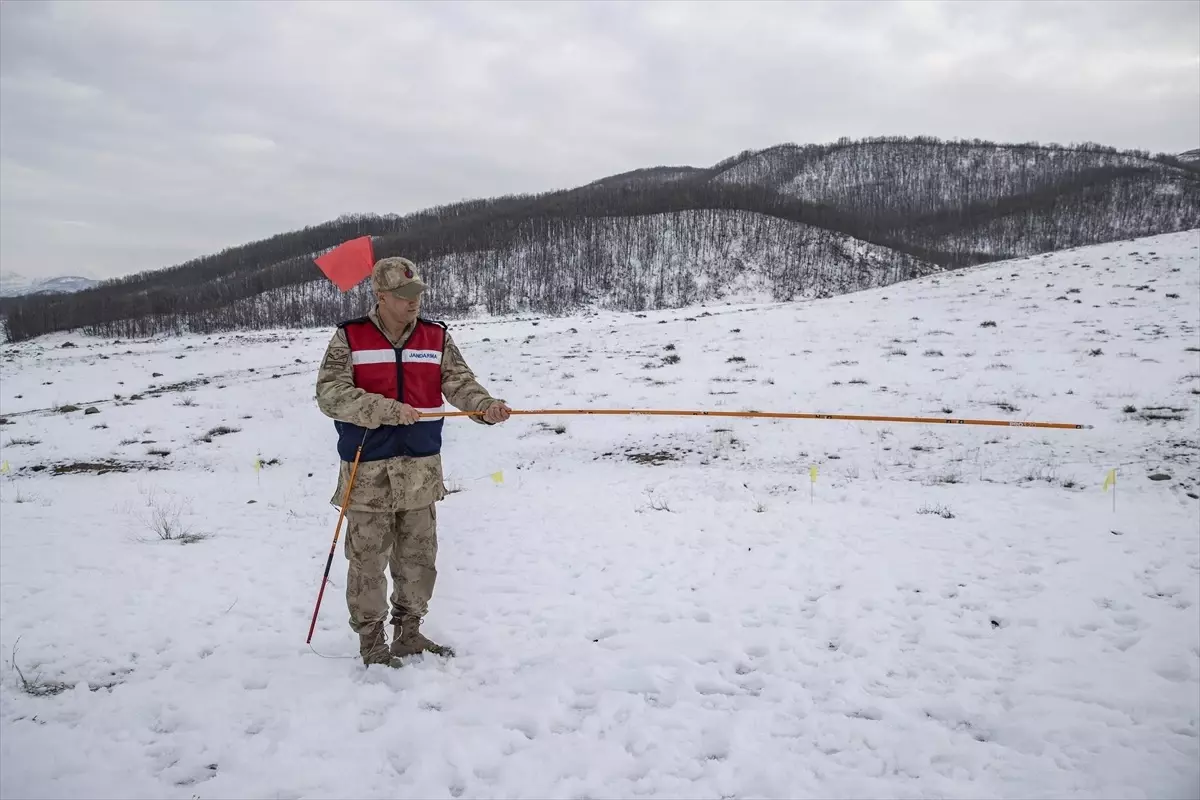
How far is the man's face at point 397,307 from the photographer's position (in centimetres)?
402

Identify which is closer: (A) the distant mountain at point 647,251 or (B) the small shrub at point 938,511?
(B) the small shrub at point 938,511

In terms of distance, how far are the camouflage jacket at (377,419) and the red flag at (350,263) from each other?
1.01ft

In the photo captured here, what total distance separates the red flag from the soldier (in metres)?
0.11

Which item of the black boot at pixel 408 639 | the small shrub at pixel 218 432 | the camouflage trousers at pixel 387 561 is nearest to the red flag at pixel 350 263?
the camouflage trousers at pixel 387 561

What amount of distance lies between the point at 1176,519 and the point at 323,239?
20473cm

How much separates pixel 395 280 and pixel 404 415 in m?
0.97

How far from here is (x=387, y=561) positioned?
14.7 feet

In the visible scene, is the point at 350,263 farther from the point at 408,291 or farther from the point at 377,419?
the point at 377,419

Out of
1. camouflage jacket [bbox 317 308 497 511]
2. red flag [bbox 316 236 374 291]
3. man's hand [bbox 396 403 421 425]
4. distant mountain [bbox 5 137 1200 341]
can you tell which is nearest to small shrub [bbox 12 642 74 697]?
camouflage jacket [bbox 317 308 497 511]

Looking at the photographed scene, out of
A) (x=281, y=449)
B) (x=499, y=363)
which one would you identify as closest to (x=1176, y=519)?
(x=281, y=449)

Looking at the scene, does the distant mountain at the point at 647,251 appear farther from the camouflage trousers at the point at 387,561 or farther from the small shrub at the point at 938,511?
the camouflage trousers at the point at 387,561

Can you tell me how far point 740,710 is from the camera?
412 centimetres

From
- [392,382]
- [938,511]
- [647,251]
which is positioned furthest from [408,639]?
[647,251]

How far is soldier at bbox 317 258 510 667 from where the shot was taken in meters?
3.99
